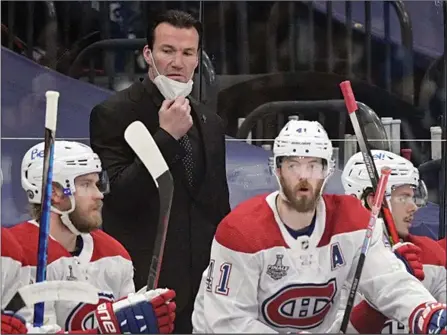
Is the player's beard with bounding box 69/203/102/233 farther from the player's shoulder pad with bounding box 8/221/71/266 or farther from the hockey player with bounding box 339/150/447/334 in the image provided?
the hockey player with bounding box 339/150/447/334

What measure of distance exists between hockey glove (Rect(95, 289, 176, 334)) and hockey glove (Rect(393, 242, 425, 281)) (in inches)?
30.2

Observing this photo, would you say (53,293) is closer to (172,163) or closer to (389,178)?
(172,163)

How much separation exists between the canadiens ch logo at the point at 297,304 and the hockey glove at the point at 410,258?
0.27 metres

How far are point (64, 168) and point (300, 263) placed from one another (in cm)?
79

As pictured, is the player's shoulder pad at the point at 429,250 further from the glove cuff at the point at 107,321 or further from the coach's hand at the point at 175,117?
the glove cuff at the point at 107,321

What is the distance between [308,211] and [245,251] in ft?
0.75

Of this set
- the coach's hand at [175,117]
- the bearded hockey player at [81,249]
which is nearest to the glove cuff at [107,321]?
the bearded hockey player at [81,249]

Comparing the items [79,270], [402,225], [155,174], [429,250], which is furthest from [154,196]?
[429,250]

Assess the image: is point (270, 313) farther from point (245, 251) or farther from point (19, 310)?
point (19, 310)

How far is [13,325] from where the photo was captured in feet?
9.17

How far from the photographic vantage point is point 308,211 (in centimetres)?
277

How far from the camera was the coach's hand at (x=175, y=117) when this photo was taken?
115 inches

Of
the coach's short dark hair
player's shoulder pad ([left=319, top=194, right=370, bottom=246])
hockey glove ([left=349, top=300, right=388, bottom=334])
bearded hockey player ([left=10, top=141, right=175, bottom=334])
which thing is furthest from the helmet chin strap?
hockey glove ([left=349, top=300, right=388, bottom=334])

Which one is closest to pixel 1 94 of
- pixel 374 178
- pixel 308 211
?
pixel 308 211
